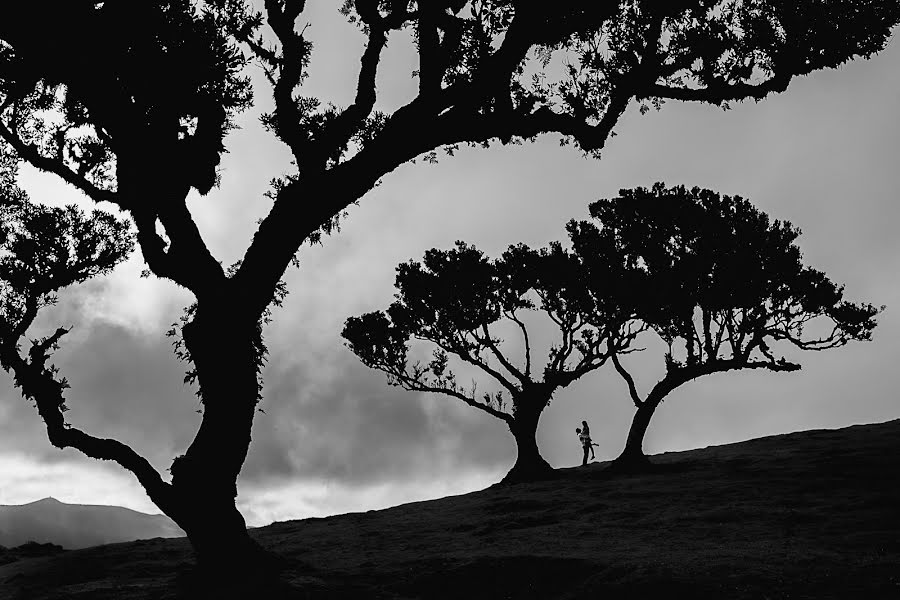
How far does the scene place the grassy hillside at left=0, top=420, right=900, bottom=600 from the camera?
9.41 metres

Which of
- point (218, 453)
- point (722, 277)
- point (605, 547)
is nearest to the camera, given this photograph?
point (218, 453)

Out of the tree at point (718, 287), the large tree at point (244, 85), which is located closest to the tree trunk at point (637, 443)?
the tree at point (718, 287)

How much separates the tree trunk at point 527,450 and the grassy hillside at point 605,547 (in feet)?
26.6

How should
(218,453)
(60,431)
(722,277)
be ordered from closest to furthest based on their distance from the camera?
(218,453) → (60,431) → (722,277)

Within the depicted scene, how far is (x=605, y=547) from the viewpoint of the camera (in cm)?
1298

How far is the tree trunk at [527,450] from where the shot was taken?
3447 centimetres

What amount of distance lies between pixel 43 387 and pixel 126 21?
9.27 meters

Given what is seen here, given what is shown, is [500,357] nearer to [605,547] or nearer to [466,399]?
[466,399]

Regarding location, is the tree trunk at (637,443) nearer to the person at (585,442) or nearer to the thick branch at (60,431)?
the person at (585,442)

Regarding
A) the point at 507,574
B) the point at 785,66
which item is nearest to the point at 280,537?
the point at 507,574

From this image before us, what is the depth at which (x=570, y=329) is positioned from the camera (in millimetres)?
36750

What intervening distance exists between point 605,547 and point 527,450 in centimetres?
2252

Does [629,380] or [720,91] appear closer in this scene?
[720,91]

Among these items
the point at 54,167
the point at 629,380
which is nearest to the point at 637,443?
the point at 629,380
